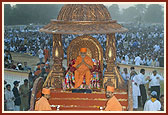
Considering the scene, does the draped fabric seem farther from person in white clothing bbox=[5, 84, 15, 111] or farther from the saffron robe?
person in white clothing bbox=[5, 84, 15, 111]

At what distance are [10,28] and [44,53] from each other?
1344 cm

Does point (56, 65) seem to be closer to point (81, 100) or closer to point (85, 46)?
point (85, 46)

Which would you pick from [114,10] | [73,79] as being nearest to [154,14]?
[114,10]

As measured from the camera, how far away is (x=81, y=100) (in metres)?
10.8

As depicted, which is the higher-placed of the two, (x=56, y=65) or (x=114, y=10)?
(x=114, y=10)

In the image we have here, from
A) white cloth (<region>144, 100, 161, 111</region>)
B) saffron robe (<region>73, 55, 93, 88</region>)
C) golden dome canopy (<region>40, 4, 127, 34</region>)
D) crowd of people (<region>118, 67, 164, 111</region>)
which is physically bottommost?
white cloth (<region>144, 100, 161, 111</region>)

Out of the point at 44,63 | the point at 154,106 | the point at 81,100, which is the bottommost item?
the point at 154,106

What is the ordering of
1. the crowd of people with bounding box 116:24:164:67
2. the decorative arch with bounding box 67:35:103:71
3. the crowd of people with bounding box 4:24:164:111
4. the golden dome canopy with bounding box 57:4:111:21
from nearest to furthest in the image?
the golden dome canopy with bounding box 57:4:111:21 → the crowd of people with bounding box 4:24:164:111 → the decorative arch with bounding box 67:35:103:71 → the crowd of people with bounding box 116:24:164:67

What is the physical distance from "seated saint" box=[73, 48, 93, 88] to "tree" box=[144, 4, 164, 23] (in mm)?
25122

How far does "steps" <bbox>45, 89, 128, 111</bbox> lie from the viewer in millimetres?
10609

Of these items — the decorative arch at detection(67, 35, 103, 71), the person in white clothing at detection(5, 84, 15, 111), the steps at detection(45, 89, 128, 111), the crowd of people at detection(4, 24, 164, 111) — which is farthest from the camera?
the decorative arch at detection(67, 35, 103, 71)

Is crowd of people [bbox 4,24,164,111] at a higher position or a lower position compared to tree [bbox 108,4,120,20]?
lower

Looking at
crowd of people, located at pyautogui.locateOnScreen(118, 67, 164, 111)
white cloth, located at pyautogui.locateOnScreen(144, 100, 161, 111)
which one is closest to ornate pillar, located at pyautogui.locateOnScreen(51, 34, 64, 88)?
crowd of people, located at pyautogui.locateOnScreen(118, 67, 164, 111)

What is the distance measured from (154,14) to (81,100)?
26.8 meters
